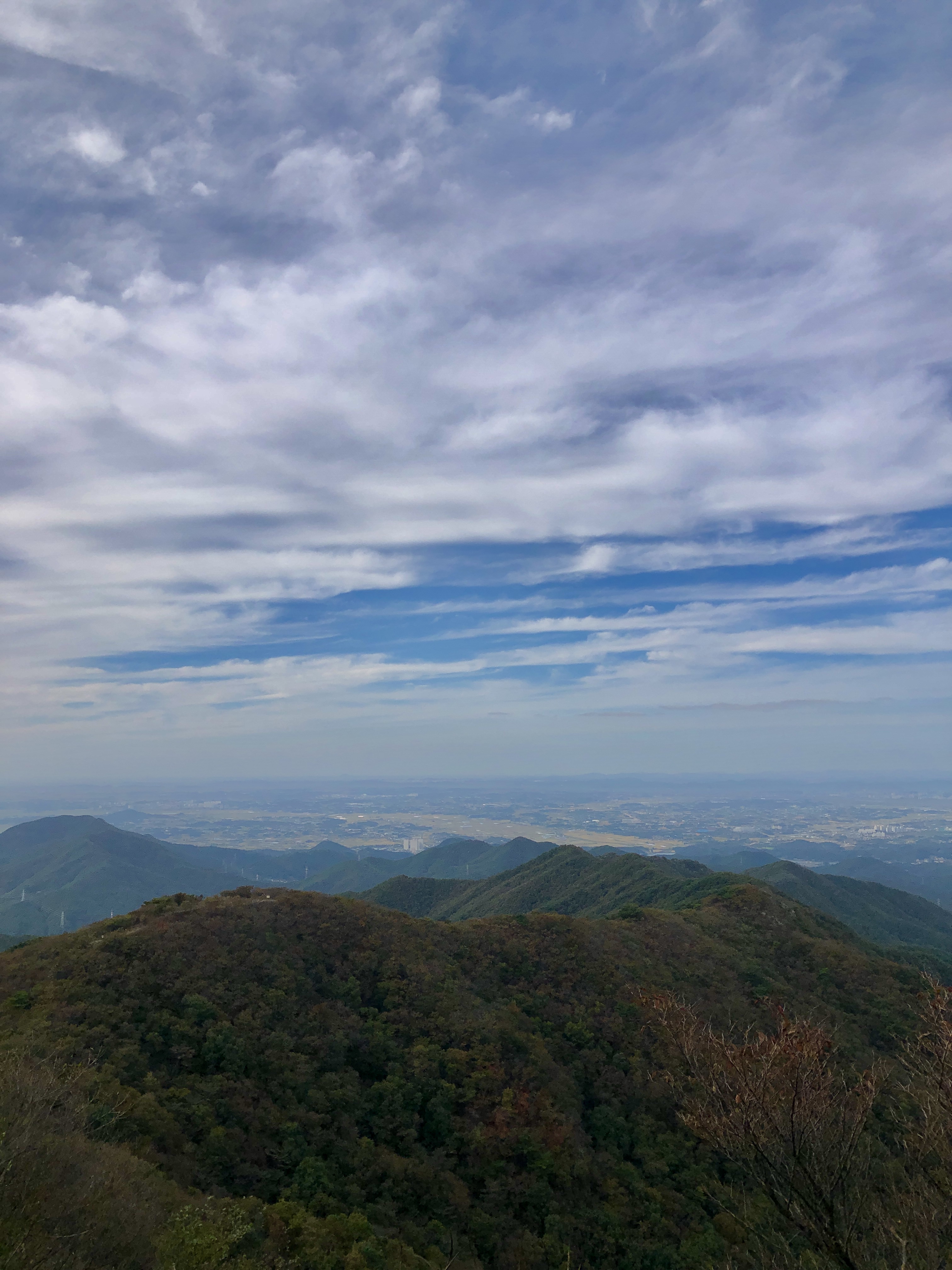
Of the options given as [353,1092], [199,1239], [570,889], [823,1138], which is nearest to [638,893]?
[570,889]

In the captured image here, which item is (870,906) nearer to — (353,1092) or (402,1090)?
(402,1090)

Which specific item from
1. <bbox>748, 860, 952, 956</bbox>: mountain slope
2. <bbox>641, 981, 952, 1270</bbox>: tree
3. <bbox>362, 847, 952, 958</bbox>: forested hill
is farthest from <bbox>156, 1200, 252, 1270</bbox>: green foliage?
<bbox>748, 860, 952, 956</bbox>: mountain slope

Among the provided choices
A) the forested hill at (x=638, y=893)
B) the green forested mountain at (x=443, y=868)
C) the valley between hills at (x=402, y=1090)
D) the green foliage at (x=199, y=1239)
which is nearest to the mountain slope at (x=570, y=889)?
the forested hill at (x=638, y=893)

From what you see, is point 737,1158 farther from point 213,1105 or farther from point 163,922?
point 163,922

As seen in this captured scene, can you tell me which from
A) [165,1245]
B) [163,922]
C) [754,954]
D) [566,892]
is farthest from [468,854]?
[165,1245]

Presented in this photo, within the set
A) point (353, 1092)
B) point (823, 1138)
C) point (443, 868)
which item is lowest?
point (443, 868)

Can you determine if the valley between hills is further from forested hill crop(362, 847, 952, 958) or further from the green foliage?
forested hill crop(362, 847, 952, 958)
